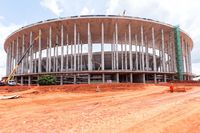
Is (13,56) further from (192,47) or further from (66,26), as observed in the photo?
(192,47)

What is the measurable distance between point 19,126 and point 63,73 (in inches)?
1476

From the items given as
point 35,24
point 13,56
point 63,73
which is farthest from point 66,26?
point 13,56

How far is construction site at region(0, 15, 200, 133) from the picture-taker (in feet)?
30.1

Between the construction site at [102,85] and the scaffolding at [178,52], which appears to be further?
the scaffolding at [178,52]

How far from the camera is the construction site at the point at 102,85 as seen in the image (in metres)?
9.17

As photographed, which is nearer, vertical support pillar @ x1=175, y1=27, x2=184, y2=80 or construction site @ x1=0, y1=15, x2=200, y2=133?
construction site @ x1=0, y1=15, x2=200, y2=133

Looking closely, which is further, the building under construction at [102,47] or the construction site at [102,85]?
the building under construction at [102,47]

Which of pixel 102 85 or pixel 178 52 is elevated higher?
pixel 178 52

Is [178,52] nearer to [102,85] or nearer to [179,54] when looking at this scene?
[179,54]

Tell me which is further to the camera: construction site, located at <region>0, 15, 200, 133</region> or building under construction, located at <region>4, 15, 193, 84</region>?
building under construction, located at <region>4, 15, 193, 84</region>

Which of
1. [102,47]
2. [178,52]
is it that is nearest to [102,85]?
[102,47]

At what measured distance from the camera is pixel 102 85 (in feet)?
90.5

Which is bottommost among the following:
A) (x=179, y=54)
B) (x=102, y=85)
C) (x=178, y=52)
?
(x=102, y=85)

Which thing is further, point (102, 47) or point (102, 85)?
point (102, 47)
